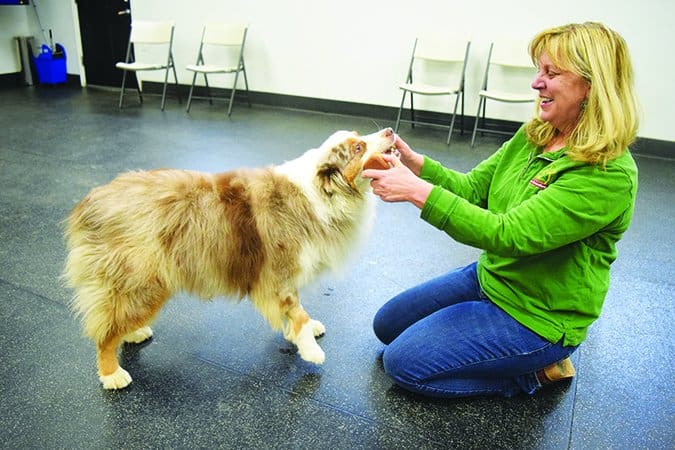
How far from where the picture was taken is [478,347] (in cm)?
185

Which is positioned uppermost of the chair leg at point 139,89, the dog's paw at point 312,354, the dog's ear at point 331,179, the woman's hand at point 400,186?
the woman's hand at point 400,186

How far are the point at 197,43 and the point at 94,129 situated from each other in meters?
2.41

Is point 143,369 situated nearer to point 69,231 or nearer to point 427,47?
point 69,231

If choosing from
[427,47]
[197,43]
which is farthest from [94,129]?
[427,47]

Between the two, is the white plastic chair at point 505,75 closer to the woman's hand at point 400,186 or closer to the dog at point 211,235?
the dog at point 211,235

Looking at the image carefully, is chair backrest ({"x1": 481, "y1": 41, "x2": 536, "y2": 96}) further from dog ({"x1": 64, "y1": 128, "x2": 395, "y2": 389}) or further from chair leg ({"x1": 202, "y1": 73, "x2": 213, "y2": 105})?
dog ({"x1": 64, "y1": 128, "x2": 395, "y2": 389})

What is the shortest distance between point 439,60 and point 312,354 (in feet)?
15.6

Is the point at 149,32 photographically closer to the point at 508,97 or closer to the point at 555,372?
the point at 508,97

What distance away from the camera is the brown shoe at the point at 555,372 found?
79.6 inches

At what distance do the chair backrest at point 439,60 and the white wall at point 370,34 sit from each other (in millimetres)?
149

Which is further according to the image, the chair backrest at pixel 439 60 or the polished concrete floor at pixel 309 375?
the chair backrest at pixel 439 60

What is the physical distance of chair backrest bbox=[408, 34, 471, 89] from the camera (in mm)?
5852

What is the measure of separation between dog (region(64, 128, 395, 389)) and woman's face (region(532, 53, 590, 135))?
1.92 ft

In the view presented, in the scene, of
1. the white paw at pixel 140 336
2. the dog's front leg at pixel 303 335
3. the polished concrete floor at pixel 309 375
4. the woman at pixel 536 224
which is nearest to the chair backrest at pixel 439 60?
the polished concrete floor at pixel 309 375
